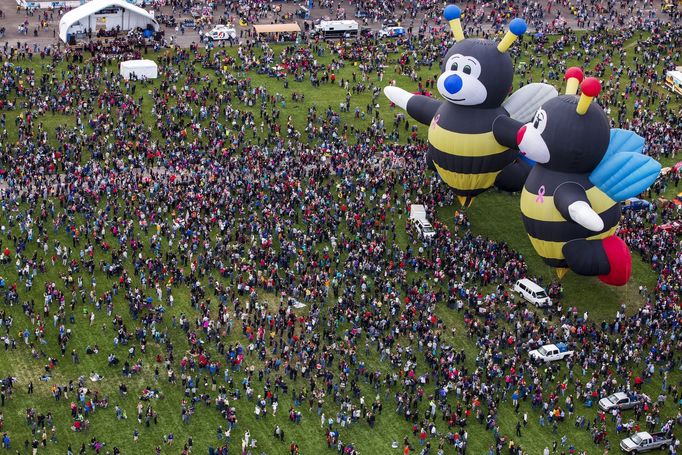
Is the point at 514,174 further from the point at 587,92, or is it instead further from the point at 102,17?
the point at 102,17

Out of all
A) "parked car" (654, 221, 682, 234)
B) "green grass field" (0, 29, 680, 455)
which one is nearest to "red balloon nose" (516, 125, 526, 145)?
"green grass field" (0, 29, 680, 455)

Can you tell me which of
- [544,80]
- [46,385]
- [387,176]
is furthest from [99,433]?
[544,80]

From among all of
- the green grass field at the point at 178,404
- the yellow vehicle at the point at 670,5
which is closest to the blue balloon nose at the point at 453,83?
the green grass field at the point at 178,404

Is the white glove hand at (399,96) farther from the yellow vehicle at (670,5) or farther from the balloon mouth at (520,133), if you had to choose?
the yellow vehicle at (670,5)

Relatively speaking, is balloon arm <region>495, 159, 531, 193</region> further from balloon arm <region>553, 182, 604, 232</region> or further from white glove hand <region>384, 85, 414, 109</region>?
balloon arm <region>553, 182, 604, 232</region>

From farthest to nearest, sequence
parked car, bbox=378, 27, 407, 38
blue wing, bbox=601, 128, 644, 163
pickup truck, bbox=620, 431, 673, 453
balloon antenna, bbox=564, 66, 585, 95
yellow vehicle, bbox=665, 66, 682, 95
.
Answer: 1. parked car, bbox=378, 27, 407, 38
2. yellow vehicle, bbox=665, 66, 682, 95
3. balloon antenna, bbox=564, 66, 585, 95
4. blue wing, bbox=601, 128, 644, 163
5. pickup truck, bbox=620, 431, 673, 453

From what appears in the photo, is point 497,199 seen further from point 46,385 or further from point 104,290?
point 46,385
